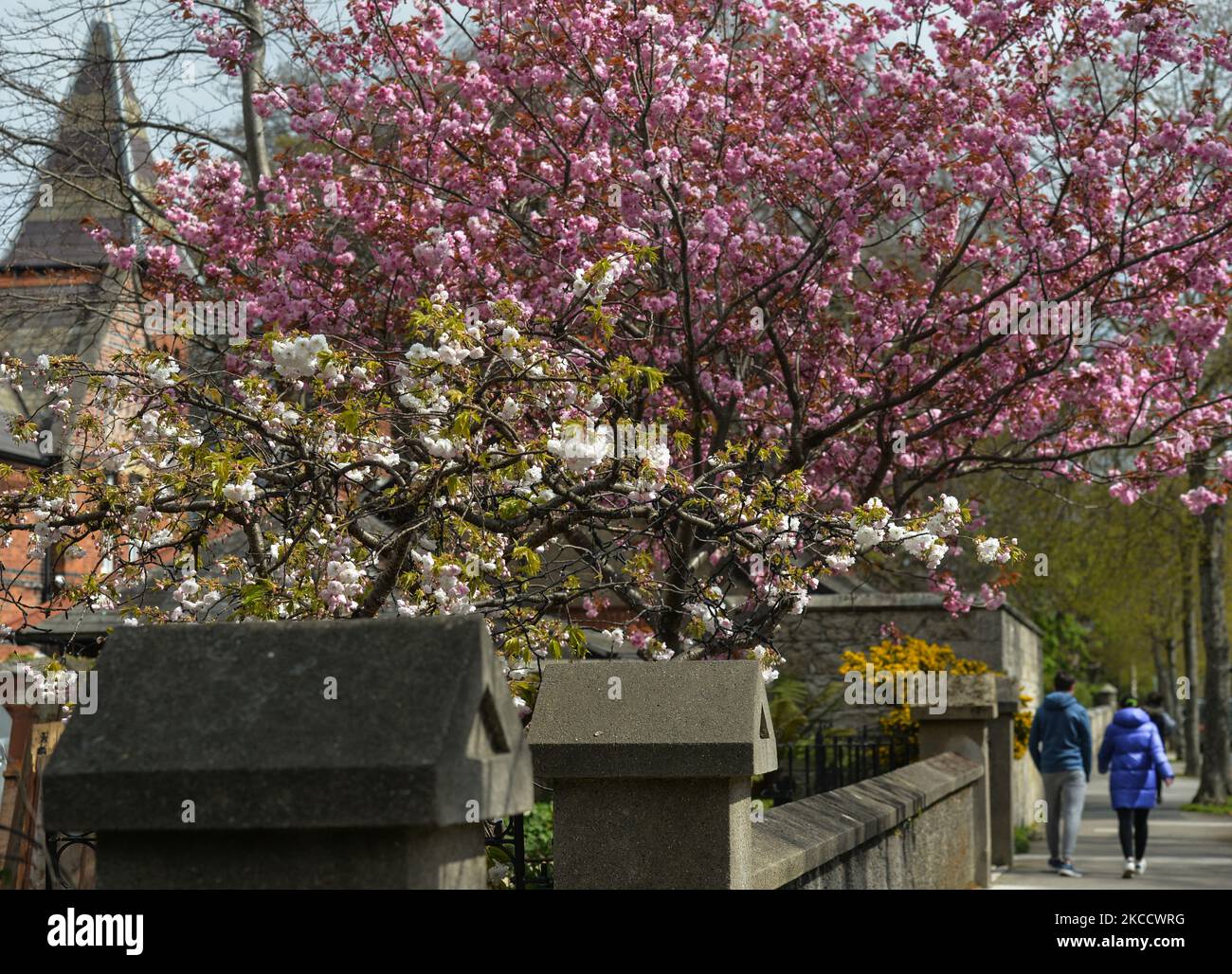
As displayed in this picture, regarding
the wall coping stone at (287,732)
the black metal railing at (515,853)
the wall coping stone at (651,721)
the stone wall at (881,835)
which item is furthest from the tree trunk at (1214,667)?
the wall coping stone at (287,732)

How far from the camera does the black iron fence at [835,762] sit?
31.0 ft

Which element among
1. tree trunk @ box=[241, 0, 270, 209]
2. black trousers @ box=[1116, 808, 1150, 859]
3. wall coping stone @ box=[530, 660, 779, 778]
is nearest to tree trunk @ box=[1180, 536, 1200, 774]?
black trousers @ box=[1116, 808, 1150, 859]

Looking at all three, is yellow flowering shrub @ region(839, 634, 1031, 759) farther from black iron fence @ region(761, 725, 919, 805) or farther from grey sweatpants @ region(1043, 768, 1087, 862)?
grey sweatpants @ region(1043, 768, 1087, 862)

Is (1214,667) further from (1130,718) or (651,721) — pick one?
(651,721)

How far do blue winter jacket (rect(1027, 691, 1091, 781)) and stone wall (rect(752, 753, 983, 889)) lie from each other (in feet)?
5.28

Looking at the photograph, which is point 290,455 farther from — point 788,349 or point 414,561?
point 788,349

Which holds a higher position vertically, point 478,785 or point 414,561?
point 414,561

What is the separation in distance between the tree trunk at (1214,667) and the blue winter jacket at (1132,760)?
30.8 ft

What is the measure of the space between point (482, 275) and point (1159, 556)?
19939mm

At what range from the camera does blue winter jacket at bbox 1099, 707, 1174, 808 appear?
13.4m

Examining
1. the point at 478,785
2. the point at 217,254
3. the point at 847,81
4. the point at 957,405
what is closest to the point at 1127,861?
the point at 957,405

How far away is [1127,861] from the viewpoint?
13500mm

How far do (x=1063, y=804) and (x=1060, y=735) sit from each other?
63 centimetres

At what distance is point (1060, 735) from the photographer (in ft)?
45.2
